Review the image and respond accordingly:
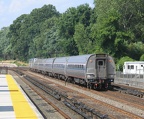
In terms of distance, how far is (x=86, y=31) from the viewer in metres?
87.8

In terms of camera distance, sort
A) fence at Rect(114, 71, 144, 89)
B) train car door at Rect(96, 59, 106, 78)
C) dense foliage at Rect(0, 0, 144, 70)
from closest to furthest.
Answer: train car door at Rect(96, 59, 106, 78) → fence at Rect(114, 71, 144, 89) → dense foliage at Rect(0, 0, 144, 70)

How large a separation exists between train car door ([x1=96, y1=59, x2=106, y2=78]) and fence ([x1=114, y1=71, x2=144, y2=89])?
17.5ft

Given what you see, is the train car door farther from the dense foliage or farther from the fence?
the dense foliage

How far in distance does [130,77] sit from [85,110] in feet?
76.7

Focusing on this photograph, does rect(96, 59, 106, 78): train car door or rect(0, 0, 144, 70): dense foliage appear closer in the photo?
rect(96, 59, 106, 78): train car door

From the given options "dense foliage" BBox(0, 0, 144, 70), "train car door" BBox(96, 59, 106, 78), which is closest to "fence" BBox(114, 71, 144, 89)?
"train car door" BBox(96, 59, 106, 78)

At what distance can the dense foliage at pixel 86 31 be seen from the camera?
61281 millimetres

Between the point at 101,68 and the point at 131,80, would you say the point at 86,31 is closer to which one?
the point at 131,80

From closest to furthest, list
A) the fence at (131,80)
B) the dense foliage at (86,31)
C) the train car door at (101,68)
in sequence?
the train car door at (101,68), the fence at (131,80), the dense foliage at (86,31)

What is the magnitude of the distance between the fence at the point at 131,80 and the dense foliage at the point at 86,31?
1344 cm

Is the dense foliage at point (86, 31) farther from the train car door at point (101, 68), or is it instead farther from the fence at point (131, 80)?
the train car door at point (101, 68)

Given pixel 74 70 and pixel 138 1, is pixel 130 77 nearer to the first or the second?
pixel 74 70

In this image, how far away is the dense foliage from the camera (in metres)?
61.3

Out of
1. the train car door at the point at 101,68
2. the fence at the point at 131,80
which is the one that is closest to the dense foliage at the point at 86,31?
the fence at the point at 131,80
